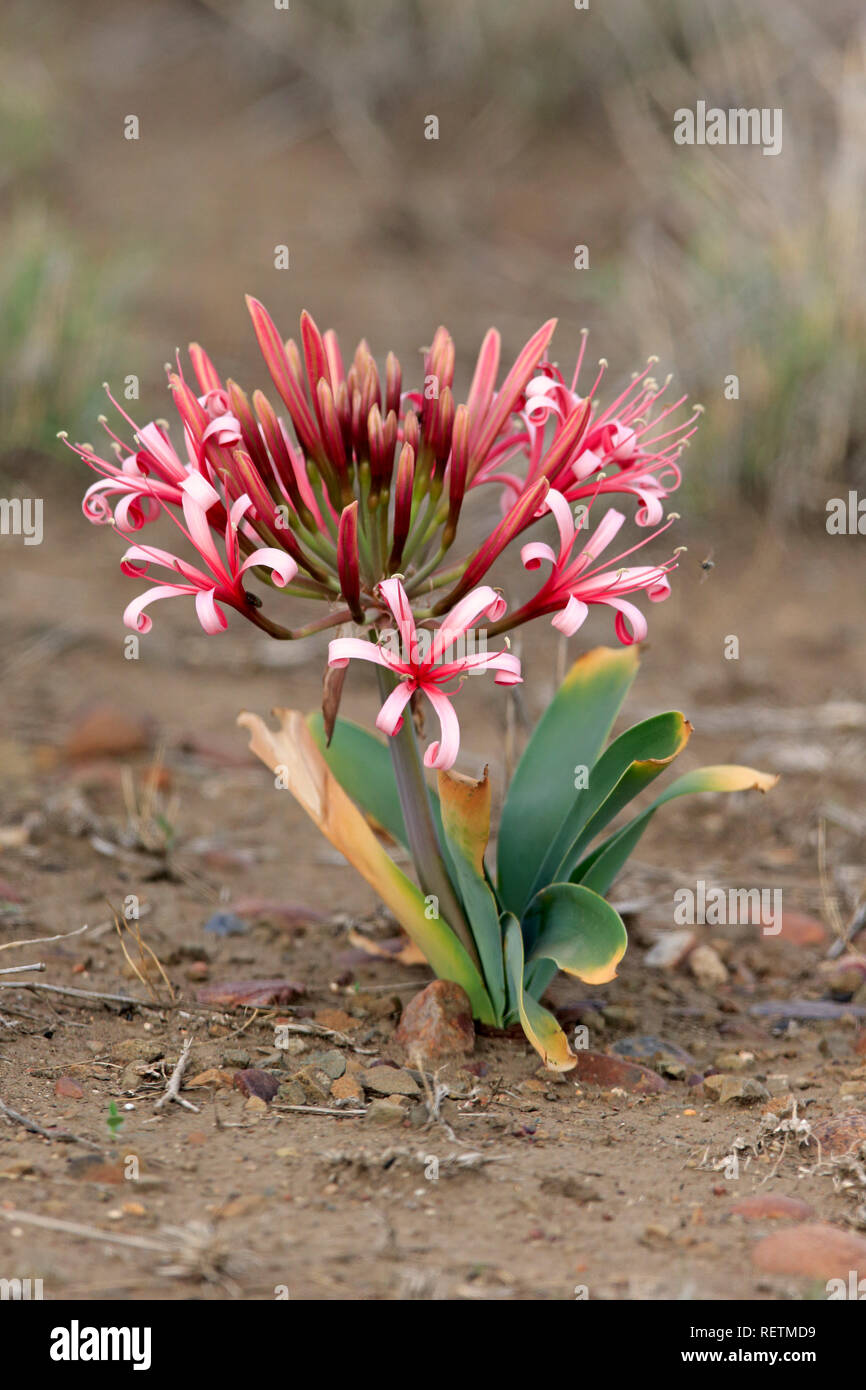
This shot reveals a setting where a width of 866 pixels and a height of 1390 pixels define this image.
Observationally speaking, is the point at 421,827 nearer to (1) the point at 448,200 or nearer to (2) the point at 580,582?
(2) the point at 580,582

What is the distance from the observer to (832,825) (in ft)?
15.9

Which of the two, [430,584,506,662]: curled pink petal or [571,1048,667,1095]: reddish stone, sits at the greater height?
[430,584,506,662]: curled pink petal

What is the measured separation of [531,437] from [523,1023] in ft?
4.17

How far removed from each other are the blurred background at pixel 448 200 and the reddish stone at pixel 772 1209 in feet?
16.4

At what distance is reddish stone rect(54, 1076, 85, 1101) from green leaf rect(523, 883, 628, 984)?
104 cm

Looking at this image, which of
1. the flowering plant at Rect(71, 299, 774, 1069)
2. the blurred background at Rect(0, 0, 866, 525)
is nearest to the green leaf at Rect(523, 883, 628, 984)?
the flowering plant at Rect(71, 299, 774, 1069)

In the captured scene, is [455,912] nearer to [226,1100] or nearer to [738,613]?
[226,1100]

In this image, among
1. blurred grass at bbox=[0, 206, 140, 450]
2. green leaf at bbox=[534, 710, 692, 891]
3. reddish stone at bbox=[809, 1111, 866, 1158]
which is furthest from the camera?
blurred grass at bbox=[0, 206, 140, 450]

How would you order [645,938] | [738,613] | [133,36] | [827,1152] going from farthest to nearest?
[133,36], [738,613], [645,938], [827,1152]

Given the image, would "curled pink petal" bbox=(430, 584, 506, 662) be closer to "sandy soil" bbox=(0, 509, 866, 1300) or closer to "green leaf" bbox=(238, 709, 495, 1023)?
"green leaf" bbox=(238, 709, 495, 1023)

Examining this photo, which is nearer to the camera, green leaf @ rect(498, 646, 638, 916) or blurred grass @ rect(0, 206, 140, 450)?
green leaf @ rect(498, 646, 638, 916)

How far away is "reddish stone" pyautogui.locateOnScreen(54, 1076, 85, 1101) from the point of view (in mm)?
2924

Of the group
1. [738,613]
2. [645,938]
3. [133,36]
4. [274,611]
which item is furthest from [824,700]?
[133,36]

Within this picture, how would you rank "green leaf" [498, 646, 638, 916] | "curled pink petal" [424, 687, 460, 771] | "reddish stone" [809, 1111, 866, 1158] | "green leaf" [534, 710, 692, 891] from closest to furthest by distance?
"curled pink petal" [424, 687, 460, 771] < "reddish stone" [809, 1111, 866, 1158] < "green leaf" [534, 710, 692, 891] < "green leaf" [498, 646, 638, 916]
